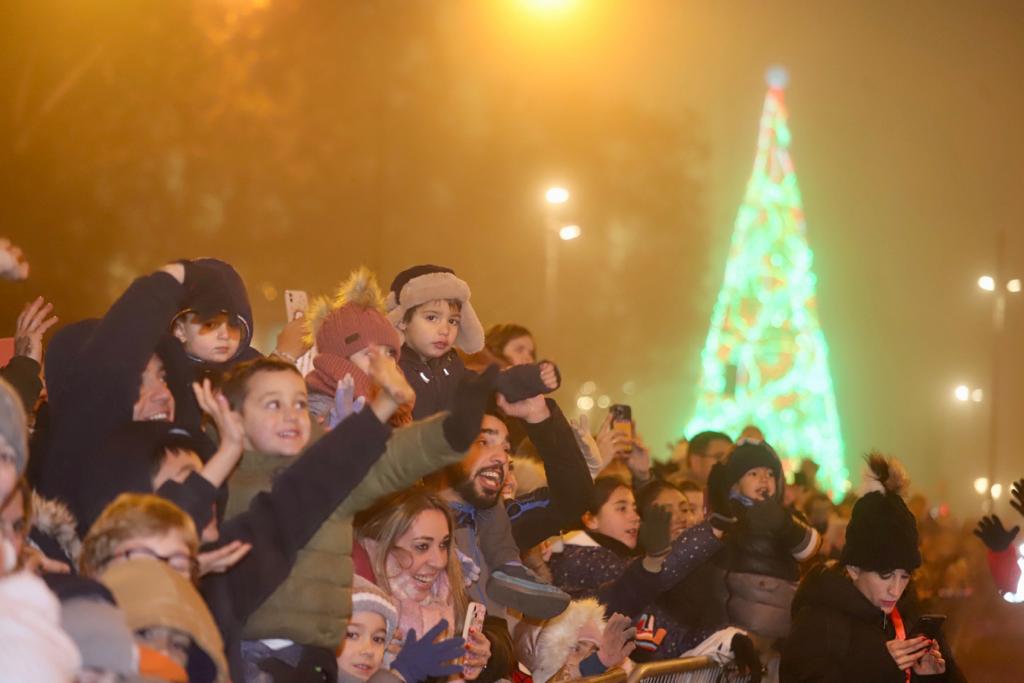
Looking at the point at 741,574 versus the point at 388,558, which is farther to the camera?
the point at 741,574

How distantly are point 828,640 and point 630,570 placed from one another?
99 centimetres

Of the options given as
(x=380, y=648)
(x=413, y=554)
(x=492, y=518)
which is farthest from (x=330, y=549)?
(x=492, y=518)

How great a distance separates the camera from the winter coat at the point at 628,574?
277 inches

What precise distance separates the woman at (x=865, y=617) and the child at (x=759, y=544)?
811 millimetres

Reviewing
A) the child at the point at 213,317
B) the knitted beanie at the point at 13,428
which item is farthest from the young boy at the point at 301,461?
the knitted beanie at the point at 13,428

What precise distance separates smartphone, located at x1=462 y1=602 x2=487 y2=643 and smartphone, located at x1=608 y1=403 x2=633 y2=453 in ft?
7.87

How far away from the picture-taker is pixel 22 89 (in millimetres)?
12969

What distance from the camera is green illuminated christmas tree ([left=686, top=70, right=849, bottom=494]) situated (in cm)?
2984

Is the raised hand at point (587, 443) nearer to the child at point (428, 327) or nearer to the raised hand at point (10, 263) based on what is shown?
the child at point (428, 327)

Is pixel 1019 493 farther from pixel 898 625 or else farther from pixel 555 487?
pixel 555 487

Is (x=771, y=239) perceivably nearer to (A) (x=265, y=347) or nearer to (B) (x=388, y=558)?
(A) (x=265, y=347)

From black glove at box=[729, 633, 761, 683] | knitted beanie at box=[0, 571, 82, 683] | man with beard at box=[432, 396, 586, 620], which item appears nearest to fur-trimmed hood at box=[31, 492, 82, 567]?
knitted beanie at box=[0, 571, 82, 683]

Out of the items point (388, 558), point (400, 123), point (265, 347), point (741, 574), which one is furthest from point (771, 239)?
point (388, 558)

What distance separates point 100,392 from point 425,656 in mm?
1498
